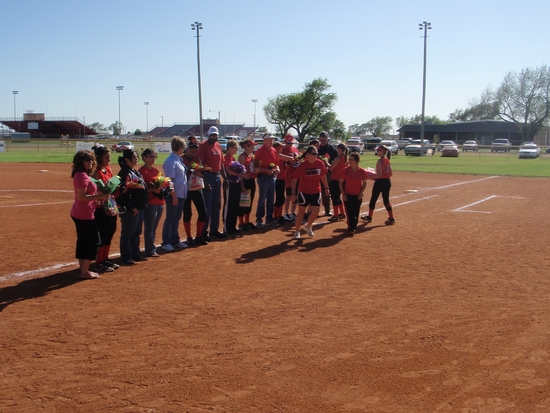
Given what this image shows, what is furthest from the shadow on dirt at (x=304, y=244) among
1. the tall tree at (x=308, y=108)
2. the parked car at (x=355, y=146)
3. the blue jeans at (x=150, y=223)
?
the tall tree at (x=308, y=108)

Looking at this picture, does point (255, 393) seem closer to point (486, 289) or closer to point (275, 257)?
point (486, 289)

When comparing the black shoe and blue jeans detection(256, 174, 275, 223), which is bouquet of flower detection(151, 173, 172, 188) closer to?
the black shoe

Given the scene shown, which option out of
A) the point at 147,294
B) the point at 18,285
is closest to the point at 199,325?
the point at 147,294

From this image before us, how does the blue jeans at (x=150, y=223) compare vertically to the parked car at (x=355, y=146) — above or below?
below

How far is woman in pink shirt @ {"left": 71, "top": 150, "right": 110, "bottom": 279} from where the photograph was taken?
7176mm

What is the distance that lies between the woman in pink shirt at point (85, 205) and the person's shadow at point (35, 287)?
13.6 inches

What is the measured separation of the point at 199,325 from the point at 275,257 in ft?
11.2

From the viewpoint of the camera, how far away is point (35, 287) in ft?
23.3

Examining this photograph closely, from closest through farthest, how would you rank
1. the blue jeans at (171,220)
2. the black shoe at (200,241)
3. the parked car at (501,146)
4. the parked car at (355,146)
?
the blue jeans at (171,220), the black shoe at (200,241), the parked car at (355,146), the parked car at (501,146)

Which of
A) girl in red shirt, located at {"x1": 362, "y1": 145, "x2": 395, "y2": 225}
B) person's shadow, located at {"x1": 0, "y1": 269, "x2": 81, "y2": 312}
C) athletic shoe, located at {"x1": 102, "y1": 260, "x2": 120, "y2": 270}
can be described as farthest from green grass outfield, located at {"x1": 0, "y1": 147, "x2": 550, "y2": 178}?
person's shadow, located at {"x1": 0, "y1": 269, "x2": 81, "y2": 312}

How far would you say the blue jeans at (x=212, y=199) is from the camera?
1030cm

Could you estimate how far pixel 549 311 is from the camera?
251 inches

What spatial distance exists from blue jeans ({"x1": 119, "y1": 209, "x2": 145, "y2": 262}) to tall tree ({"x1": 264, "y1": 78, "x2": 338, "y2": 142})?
8759 centimetres

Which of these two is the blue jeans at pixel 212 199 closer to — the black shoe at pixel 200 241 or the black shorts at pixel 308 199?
the black shoe at pixel 200 241
